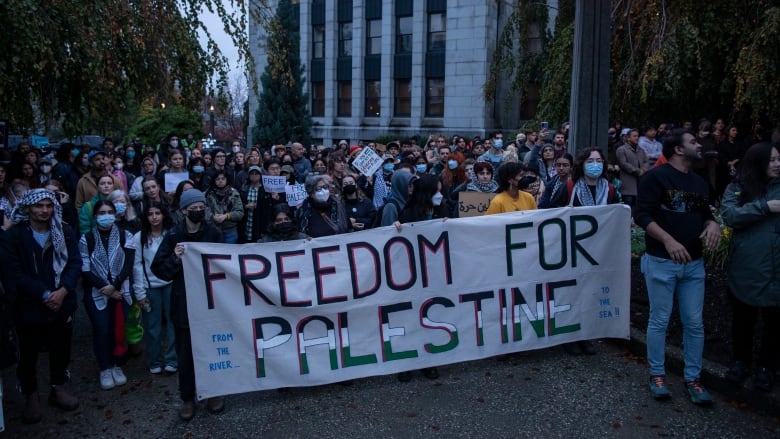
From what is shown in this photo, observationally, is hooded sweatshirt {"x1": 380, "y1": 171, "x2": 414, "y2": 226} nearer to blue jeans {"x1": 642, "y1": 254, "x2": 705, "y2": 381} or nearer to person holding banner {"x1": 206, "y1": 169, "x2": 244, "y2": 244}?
person holding banner {"x1": 206, "y1": 169, "x2": 244, "y2": 244}

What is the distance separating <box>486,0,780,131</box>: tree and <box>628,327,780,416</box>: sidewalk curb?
21.2ft

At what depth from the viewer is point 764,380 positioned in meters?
4.95

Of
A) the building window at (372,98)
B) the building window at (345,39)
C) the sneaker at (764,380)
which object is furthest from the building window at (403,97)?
the sneaker at (764,380)

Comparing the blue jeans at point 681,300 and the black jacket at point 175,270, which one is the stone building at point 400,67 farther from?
the black jacket at point 175,270

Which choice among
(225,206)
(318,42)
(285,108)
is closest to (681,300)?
(225,206)

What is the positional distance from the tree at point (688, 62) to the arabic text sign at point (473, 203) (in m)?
4.80

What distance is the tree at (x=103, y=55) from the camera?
748 centimetres

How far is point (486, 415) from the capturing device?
498 centimetres

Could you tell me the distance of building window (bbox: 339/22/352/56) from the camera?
121ft

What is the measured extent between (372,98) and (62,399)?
32446 mm

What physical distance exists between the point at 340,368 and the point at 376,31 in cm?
3239

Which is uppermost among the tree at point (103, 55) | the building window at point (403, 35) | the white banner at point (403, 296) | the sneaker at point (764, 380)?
the building window at point (403, 35)

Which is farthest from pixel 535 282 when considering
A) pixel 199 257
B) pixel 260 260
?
pixel 199 257

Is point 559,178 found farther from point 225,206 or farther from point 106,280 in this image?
point 106,280
